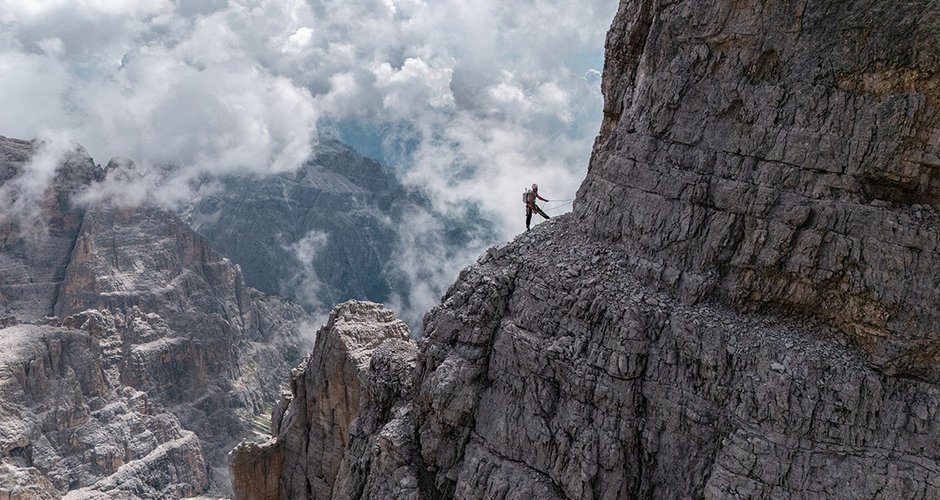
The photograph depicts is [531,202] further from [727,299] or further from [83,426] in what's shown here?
[83,426]

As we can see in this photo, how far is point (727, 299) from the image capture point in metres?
21.6

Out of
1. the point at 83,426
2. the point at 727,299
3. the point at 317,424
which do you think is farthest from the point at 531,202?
the point at 83,426

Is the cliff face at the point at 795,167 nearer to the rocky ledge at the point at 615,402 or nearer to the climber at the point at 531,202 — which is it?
the rocky ledge at the point at 615,402

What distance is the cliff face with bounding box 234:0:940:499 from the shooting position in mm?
18641

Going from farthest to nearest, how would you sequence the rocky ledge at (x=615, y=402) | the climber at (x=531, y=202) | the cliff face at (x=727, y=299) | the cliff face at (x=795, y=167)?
the climber at (x=531, y=202) → the cliff face at (x=795, y=167) → the cliff face at (x=727, y=299) → the rocky ledge at (x=615, y=402)

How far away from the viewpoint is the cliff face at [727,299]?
61.2 ft

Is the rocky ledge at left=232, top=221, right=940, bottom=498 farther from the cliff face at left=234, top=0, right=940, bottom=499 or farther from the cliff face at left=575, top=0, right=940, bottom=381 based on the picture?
the cliff face at left=575, top=0, right=940, bottom=381

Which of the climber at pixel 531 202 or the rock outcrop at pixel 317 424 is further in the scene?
the rock outcrop at pixel 317 424

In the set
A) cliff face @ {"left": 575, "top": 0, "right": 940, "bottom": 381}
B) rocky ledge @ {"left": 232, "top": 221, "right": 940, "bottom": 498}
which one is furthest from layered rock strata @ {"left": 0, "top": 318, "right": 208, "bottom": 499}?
cliff face @ {"left": 575, "top": 0, "right": 940, "bottom": 381}

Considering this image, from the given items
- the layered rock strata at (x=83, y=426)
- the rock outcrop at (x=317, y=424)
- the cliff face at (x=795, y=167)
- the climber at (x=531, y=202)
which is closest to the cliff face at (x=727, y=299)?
the cliff face at (x=795, y=167)

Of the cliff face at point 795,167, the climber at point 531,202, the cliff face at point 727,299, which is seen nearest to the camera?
the cliff face at point 727,299

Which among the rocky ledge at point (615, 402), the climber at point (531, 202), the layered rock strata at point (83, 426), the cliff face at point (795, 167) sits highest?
the layered rock strata at point (83, 426)

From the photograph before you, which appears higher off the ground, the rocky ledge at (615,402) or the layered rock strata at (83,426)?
the layered rock strata at (83,426)

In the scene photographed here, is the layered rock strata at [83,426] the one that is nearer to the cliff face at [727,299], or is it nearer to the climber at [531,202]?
the climber at [531,202]
